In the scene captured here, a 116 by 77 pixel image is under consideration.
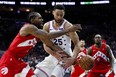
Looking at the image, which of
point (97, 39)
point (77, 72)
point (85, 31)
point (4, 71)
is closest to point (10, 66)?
point (4, 71)

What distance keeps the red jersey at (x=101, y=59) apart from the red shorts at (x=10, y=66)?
4.09 metres

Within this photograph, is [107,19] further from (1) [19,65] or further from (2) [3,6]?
(1) [19,65]

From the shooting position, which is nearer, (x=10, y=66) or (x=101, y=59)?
(x=10, y=66)

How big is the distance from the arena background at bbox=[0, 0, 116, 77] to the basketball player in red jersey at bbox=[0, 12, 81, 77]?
22093 millimetres

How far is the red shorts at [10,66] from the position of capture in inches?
202

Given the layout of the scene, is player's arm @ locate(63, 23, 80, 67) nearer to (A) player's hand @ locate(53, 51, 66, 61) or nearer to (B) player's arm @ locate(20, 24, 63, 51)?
(A) player's hand @ locate(53, 51, 66, 61)

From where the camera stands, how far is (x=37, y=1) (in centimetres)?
3428

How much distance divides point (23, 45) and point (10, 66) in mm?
441

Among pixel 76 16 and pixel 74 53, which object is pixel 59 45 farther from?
pixel 76 16

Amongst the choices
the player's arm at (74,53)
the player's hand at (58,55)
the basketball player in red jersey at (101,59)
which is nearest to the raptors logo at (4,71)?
the player's hand at (58,55)

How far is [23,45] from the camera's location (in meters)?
5.21

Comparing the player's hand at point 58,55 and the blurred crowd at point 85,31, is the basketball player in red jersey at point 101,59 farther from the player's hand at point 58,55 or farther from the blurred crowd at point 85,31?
the blurred crowd at point 85,31

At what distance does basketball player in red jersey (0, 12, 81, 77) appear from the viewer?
5094 mm

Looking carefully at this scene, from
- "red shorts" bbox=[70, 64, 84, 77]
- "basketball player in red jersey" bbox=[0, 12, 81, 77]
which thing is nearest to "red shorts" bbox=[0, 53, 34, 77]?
"basketball player in red jersey" bbox=[0, 12, 81, 77]
